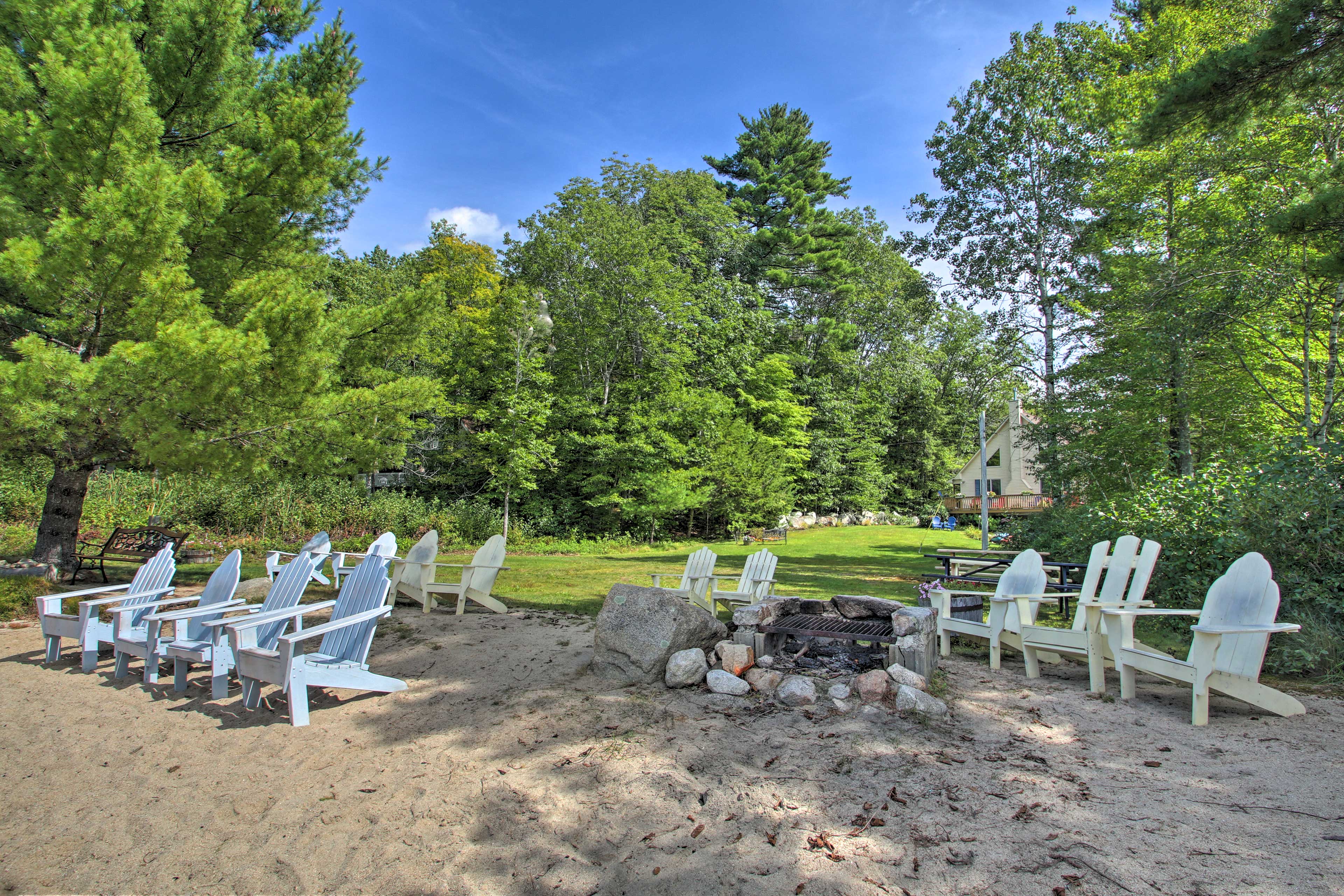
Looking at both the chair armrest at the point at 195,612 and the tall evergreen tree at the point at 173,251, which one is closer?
the chair armrest at the point at 195,612

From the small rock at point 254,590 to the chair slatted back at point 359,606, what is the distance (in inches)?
103

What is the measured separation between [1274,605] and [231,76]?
1111cm

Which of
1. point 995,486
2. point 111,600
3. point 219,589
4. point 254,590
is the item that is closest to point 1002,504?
point 995,486

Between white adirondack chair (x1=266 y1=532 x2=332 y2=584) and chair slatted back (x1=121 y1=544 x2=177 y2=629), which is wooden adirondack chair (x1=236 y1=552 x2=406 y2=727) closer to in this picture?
chair slatted back (x1=121 y1=544 x2=177 y2=629)

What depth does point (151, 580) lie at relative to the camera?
16.9 ft

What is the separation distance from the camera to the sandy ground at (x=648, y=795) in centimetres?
233

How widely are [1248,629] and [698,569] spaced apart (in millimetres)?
4235

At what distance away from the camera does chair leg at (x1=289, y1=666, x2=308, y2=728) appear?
368 cm

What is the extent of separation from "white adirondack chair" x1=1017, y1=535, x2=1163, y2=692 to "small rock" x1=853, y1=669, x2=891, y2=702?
1.50 meters

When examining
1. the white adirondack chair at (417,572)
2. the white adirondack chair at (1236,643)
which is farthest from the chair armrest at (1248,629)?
the white adirondack chair at (417,572)

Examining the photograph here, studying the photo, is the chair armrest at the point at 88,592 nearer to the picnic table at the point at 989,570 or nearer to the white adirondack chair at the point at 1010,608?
the white adirondack chair at the point at 1010,608

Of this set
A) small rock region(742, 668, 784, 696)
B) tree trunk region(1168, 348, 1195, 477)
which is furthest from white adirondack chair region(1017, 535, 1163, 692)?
tree trunk region(1168, 348, 1195, 477)

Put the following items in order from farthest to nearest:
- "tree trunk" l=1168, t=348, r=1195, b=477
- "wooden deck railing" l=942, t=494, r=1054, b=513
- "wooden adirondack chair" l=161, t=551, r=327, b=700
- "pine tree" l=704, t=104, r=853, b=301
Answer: "pine tree" l=704, t=104, r=853, b=301
"wooden deck railing" l=942, t=494, r=1054, b=513
"tree trunk" l=1168, t=348, r=1195, b=477
"wooden adirondack chair" l=161, t=551, r=327, b=700

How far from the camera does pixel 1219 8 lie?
10.9m
